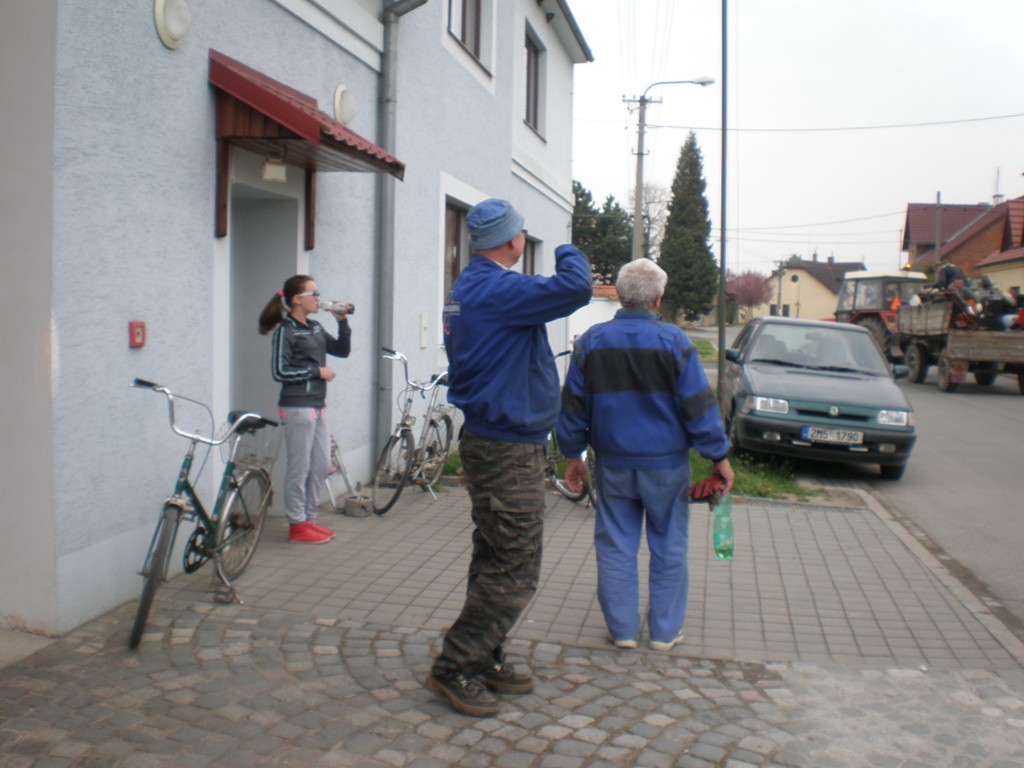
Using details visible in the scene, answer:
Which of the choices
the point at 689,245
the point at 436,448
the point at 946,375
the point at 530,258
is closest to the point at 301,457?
the point at 436,448

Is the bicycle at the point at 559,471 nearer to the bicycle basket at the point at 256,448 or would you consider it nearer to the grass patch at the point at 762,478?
the grass patch at the point at 762,478

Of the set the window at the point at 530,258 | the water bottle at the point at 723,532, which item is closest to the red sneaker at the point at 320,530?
the water bottle at the point at 723,532

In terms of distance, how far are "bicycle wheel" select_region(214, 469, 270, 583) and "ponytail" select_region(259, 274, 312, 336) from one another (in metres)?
1.24

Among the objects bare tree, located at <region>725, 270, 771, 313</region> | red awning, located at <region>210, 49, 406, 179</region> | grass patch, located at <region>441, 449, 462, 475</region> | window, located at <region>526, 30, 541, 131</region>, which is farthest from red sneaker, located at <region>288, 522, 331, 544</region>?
bare tree, located at <region>725, 270, 771, 313</region>

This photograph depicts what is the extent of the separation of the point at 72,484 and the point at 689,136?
94.7 m

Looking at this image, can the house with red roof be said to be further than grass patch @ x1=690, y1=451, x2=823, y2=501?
Yes

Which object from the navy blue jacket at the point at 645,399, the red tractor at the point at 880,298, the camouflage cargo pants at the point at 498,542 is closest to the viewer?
the camouflage cargo pants at the point at 498,542

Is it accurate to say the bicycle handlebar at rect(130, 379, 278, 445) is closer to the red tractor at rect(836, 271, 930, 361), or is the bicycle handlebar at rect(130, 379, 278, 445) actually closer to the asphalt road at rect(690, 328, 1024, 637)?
the asphalt road at rect(690, 328, 1024, 637)

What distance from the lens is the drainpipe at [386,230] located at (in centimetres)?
825

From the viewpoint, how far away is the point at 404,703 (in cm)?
399

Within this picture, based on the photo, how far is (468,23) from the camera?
11.2 metres

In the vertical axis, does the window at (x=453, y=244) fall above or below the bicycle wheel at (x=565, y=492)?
above

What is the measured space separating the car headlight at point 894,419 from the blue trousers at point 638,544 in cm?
590

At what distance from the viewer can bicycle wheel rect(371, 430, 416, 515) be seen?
743 centimetres
